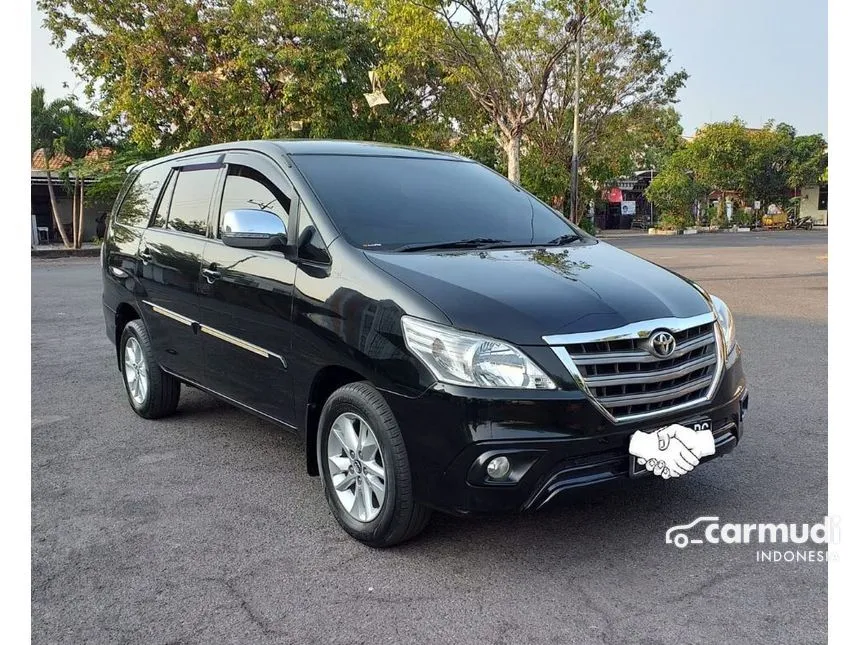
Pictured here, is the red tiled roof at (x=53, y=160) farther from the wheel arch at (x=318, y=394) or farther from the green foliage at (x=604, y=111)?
the wheel arch at (x=318, y=394)

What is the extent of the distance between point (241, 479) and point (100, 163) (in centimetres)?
2497

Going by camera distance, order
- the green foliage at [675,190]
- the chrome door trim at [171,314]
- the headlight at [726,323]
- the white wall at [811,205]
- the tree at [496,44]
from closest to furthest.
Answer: the headlight at [726,323]
the chrome door trim at [171,314]
the tree at [496,44]
the green foliage at [675,190]
the white wall at [811,205]

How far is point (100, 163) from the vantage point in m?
26.4

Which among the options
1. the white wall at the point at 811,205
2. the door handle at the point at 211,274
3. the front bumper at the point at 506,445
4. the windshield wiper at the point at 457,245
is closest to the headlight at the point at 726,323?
the front bumper at the point at 506,445

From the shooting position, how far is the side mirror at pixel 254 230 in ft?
12.6

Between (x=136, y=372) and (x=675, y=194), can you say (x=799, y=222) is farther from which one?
(x=136, y=372)

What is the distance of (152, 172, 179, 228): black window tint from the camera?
5.35m

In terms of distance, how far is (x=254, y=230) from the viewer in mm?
3850

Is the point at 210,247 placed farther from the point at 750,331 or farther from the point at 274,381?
the point at 750,331

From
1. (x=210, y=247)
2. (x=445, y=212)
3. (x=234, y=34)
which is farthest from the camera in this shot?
(x=234, y=34)

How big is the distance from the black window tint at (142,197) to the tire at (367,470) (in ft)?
9.20

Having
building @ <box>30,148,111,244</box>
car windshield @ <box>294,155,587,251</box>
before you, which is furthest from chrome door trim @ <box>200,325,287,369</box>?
building @ <box>30,148,111,244</box>

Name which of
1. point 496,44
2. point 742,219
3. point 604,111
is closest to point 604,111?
point 604,111

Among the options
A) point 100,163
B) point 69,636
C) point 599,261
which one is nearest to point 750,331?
point 599,261
